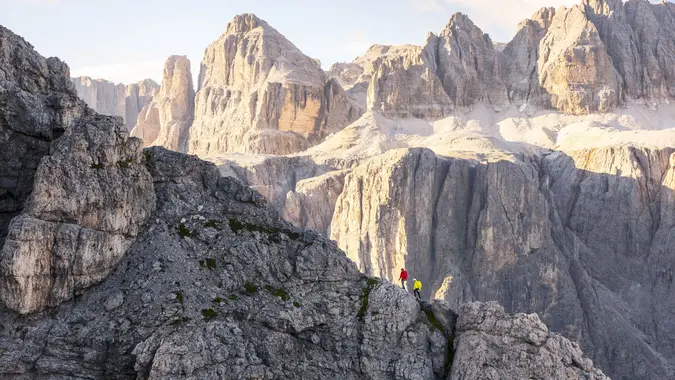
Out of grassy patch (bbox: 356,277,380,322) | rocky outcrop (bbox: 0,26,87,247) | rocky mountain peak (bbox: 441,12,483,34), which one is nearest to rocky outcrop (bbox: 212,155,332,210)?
rocky mountain peak (bbox: 441,12,483,34)

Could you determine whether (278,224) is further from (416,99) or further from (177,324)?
(416,99)

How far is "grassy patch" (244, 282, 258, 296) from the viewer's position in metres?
39.1

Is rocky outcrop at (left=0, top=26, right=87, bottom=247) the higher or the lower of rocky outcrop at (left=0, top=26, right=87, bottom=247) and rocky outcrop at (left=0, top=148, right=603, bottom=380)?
the higher

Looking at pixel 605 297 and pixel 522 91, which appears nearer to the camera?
pixel 605 297

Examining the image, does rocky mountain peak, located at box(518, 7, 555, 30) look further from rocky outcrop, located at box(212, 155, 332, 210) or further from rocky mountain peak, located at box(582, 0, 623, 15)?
rocky outcrop, located at box(212, 155, 332, 210)

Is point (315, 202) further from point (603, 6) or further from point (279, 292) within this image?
point (603, 6)

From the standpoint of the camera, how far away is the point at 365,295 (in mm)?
41406

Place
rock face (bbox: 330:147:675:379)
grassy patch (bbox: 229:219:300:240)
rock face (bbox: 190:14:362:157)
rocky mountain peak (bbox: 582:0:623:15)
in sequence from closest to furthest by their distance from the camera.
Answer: grassy patch (bbox: 229:219:300:240) → rock face (bbox: 330:147:675:379) → rock face (bbox: 190:14:362:157) → rocky mountain peak (bbox: 582:0:623:15)

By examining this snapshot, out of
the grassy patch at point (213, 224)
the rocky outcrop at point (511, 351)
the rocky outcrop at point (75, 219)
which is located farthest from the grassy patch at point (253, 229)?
the rocky outcrop at point (511, 351)

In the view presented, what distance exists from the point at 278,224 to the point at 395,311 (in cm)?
982

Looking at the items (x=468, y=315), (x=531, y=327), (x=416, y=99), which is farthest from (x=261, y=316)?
(x=416, y=99)

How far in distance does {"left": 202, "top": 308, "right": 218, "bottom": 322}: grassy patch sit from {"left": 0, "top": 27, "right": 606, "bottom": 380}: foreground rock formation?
59mm

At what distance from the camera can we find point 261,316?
125 ft

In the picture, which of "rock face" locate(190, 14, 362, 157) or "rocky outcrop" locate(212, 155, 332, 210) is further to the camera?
"rock face" locate(190, 14, 362, 157)
